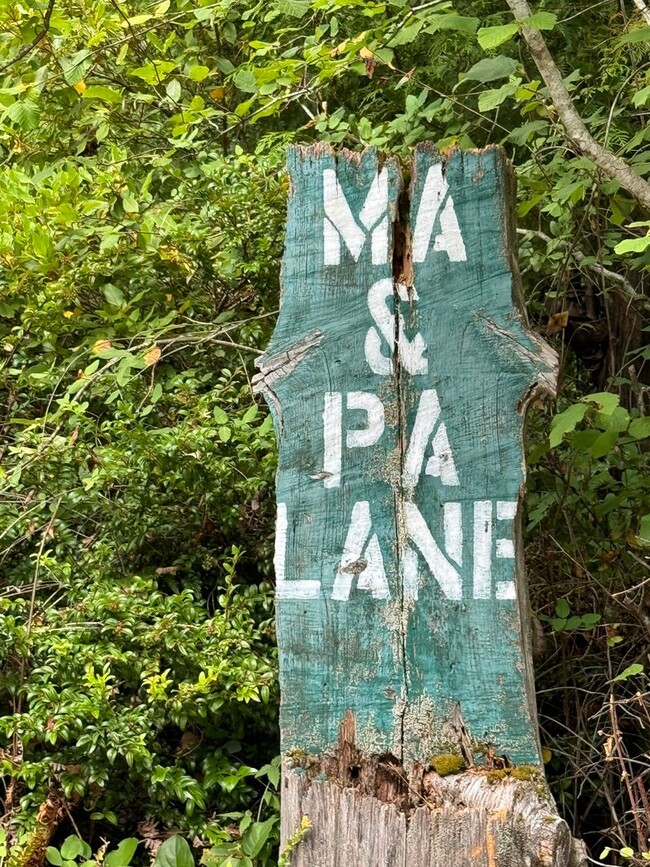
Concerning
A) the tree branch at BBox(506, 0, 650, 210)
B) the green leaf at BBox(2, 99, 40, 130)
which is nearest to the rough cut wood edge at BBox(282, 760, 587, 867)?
the tree branch at BBox(506, 0, 650, 210)

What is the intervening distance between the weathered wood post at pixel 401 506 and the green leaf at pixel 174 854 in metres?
0.37

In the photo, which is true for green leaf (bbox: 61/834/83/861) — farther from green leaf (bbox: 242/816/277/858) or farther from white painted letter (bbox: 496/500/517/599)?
white painted letter (bbox: 496/500/517/599)

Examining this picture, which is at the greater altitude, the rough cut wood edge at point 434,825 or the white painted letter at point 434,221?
the white painted letter at point 434,221

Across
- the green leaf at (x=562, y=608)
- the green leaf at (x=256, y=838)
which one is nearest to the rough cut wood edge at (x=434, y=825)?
the green leaf at (x=256, y=838)

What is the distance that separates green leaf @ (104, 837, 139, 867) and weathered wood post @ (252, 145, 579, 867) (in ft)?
1.64

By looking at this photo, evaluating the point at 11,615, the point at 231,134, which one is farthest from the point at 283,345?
the point at 231,134

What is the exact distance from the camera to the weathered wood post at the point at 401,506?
2123mm

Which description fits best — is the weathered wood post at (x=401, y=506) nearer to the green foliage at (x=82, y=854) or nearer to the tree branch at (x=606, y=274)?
the green foliage at (x=82, y=854)

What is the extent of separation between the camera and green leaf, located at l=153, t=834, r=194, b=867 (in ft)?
7.90

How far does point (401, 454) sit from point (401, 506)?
12 centimetres

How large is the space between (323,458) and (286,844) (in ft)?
2.80

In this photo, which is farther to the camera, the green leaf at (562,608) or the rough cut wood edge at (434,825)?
the green leaf at (562,608)

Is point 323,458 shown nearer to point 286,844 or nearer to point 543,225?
point 286,844

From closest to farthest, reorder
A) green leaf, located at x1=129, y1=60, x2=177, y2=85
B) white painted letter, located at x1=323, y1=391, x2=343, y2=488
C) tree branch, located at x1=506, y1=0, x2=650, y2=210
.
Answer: white painted letter, located at x1=323, y1=391, x2=343, y2=488 → tree branch, located at x1=506, y1=0, x2=650, y2=210 → green leaf, located at x1=129, y1=60, x2=177, y2=85
